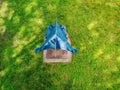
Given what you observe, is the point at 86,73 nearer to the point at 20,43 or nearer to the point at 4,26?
the point at 20,43

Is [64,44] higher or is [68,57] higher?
[64,44]

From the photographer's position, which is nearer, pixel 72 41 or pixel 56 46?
pixel 56 46

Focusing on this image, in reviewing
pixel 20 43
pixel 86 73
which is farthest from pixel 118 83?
pixel 20 43

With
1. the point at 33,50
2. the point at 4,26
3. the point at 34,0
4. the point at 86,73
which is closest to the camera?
the point at 86,73

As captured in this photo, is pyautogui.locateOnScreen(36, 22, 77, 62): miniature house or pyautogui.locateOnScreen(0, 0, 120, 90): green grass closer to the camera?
pyautogui.locateOnScreen(36, 22, 77, 62): miniature house
